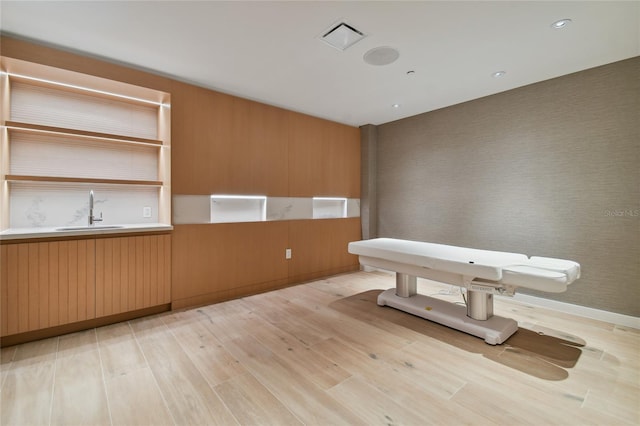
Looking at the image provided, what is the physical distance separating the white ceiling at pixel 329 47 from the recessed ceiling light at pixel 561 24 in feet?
0.11

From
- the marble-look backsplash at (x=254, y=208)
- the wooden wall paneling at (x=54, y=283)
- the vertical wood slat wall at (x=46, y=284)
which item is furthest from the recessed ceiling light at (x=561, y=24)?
the wooden wall paneling at (x=54, y=283)

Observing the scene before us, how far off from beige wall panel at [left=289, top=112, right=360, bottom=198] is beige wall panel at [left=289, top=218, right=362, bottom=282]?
478 millimetres

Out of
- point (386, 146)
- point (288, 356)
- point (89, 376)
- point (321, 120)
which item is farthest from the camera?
point (386, 146)

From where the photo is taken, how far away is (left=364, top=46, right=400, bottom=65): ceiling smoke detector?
2.46 meters

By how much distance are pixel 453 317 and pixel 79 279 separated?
339 cm

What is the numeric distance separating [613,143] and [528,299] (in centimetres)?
180

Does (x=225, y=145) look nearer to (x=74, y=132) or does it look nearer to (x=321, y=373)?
(x=74, y=132)

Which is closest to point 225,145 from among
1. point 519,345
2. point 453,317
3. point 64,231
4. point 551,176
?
point 64,231

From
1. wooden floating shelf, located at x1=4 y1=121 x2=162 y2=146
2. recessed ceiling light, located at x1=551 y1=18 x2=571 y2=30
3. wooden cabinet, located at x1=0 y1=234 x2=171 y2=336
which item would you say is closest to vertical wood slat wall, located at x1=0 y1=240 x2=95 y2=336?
wooden cabinet, located at x1=0 y1=234 x2=171 y2=336

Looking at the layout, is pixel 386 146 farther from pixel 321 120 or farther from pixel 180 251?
pixel 180 251

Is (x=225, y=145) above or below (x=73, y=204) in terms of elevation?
above

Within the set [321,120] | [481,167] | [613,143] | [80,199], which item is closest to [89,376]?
[80,199]

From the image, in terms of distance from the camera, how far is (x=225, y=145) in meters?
3.37

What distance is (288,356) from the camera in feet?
6.90
